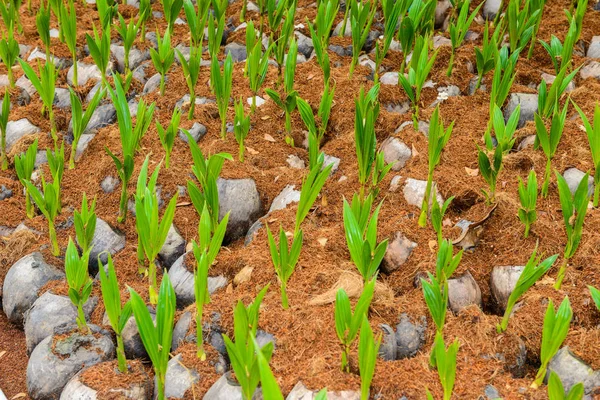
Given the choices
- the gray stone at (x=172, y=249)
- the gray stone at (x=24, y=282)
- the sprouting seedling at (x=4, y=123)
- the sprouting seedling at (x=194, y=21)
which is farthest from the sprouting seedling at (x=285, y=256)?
the sprouting seedling at (x=194, y=21)

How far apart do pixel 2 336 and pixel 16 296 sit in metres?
0.17

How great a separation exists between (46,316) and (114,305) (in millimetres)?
503

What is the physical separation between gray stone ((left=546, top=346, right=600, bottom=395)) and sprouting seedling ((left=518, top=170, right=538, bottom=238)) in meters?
0.55

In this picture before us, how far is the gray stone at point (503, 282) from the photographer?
246cm

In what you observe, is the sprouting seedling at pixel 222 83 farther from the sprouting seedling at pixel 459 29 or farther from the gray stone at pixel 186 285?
the sprouting seedling at pixel 459 29

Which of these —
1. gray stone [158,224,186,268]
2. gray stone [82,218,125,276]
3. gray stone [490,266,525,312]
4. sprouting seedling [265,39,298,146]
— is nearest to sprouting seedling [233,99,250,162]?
sprouting seedling [265,39,298,146]

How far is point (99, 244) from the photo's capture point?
279 centimetres

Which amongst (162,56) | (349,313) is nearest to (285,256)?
(349,313)

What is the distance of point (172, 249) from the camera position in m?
2.79

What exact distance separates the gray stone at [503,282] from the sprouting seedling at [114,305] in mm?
1223

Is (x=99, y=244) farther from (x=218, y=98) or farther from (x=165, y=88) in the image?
(x=165, y=88)

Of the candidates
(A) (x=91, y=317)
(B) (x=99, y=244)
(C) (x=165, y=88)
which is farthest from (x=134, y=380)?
(C) (x=165, y=88)

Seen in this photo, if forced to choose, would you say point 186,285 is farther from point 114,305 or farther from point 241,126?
point 241,126

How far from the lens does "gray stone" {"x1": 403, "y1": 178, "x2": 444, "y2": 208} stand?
111 inches
